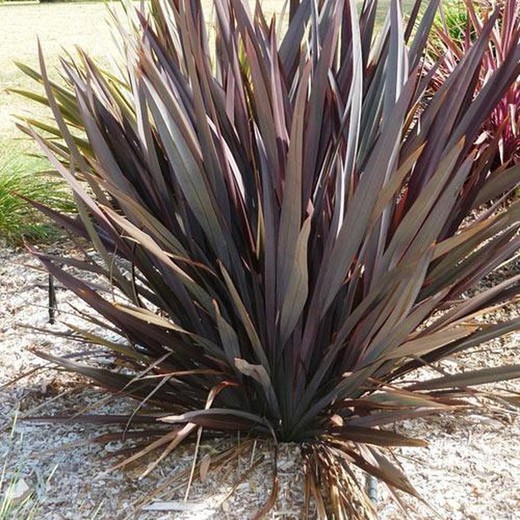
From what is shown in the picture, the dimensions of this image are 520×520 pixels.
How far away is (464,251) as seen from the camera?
271 centimetres

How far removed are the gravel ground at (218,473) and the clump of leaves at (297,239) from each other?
149mm

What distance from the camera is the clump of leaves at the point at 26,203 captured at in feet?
15.2

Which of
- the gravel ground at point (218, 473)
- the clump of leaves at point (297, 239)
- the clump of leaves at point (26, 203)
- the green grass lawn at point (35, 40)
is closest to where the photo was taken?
the clump of leaves at point (297, 239)

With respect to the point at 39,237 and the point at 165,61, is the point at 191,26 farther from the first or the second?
the point at 39,237

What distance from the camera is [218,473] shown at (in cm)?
271

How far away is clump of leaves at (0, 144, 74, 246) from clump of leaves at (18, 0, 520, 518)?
190 cm

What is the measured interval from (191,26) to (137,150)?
0.58 metres

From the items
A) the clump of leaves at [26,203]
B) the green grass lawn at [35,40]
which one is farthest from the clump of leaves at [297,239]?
the green grass lawn at [35,40]

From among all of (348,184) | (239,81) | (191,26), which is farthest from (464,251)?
(191,26)

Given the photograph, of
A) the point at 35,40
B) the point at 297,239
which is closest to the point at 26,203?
A: the point at 297,239

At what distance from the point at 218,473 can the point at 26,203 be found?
8.68 feet

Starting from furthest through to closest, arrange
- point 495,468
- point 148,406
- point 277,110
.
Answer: point 148,406 < point 495,468 < point 277,110

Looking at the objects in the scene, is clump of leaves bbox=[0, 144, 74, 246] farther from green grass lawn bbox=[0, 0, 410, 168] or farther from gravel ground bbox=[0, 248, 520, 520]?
gravel ground bbox=[0, 248, 520, 520]

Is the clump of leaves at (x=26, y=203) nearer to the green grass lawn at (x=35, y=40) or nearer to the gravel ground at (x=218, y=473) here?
the green grass lawn at (x=35, y=40)
